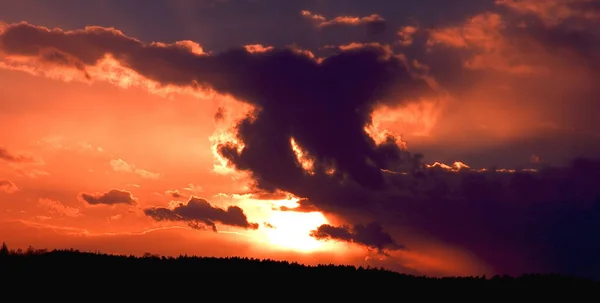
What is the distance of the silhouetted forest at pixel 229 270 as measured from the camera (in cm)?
3650

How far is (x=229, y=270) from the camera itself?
3762 centimetres

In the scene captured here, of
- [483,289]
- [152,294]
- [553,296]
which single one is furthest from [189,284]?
[553,296]

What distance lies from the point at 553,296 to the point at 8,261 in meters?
30.5

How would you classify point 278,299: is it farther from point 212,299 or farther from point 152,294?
point 152,294

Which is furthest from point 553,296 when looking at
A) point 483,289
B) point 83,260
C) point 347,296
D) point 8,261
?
point 8,261

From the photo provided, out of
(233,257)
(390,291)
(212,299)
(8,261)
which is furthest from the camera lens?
(233,257)

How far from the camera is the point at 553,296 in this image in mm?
35875

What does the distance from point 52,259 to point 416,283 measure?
21.0 meters

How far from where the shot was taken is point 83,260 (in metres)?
39.3

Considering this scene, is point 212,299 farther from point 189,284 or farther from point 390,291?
point 390,291

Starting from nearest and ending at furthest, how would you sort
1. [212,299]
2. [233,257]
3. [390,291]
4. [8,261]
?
[212,299] < [390,291] < [8,261] < [233,257]

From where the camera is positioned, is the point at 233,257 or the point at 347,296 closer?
the point at 347,296

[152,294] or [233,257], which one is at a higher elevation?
[233,257]

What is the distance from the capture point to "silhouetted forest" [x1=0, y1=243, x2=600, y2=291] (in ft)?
120
